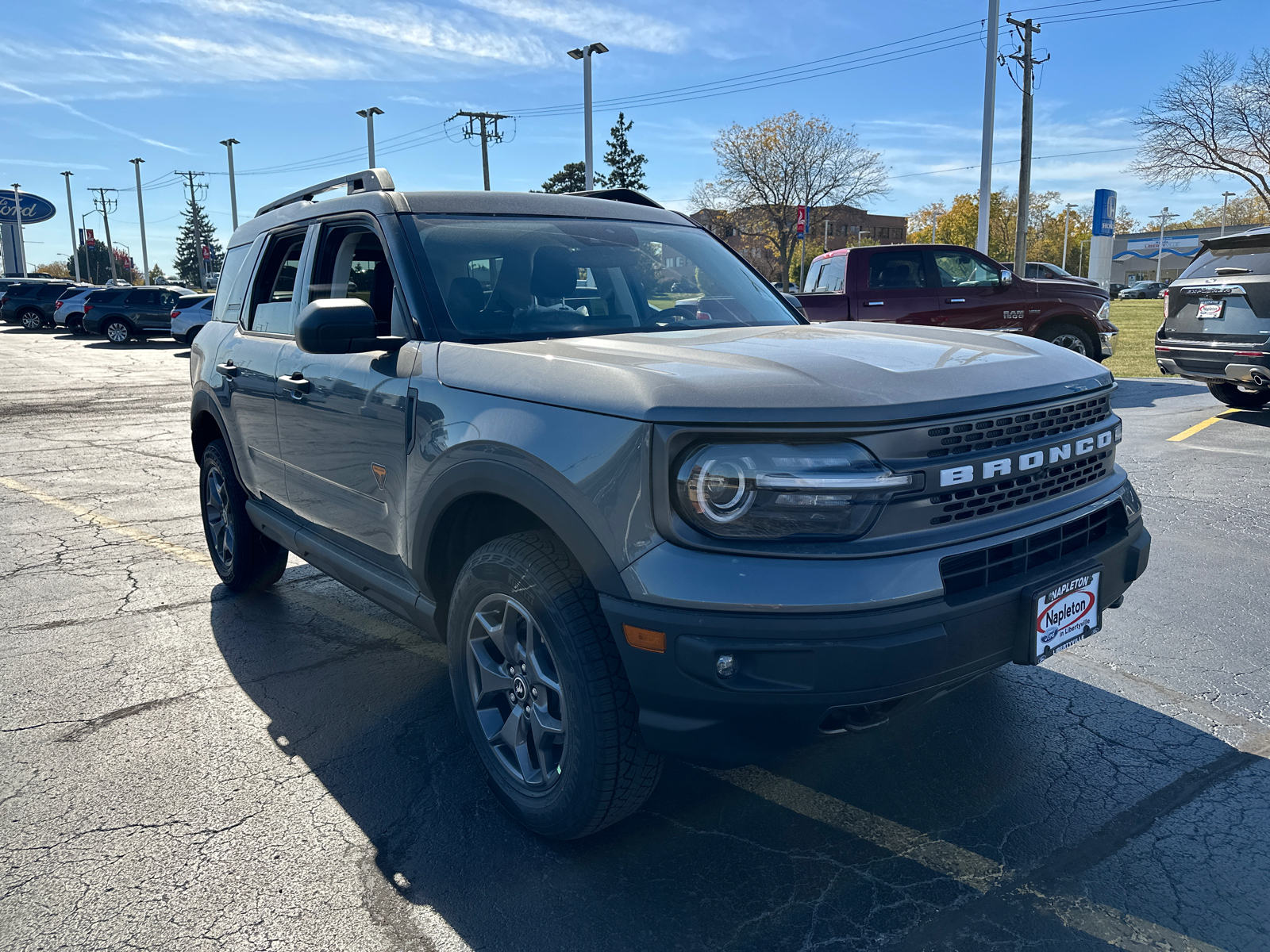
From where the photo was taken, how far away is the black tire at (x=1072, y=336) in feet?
42.3

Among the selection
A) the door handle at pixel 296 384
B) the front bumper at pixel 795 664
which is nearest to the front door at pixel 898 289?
the door handle at pixel 296 384

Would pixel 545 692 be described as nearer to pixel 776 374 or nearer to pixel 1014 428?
pixel 776 374

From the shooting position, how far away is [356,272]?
3.76 meters

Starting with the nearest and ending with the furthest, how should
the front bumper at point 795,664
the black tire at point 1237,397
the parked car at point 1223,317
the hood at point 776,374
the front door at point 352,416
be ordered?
the front bumper at point 795,664
the hood at point 776,374
the front door at point 352,416
the parked car at point 1223,317
the black tire at point 1237,397

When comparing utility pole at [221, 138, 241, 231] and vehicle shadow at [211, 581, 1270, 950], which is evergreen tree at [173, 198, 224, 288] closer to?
utility pole at [221, 138, 241, 231]

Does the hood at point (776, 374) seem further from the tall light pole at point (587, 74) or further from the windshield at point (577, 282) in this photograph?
the tall light pole at point (587, 74)

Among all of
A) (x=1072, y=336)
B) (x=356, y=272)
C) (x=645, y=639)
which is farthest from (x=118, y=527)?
(x=1072, y=336)

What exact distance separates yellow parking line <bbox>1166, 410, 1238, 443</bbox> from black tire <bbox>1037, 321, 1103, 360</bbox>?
8.96 feet

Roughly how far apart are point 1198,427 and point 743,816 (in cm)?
854

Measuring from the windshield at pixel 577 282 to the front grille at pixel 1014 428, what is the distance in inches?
49.7

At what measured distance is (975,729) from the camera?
333 centimetres

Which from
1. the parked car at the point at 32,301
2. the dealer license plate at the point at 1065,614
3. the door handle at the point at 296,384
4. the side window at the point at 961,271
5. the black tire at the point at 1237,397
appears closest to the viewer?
the dealer license plate at the point at 1065,614

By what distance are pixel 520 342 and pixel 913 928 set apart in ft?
6.53

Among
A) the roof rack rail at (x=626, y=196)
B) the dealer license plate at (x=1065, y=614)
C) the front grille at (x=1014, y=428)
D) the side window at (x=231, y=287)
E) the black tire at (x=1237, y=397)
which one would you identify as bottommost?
the black tire at (x=1237, y=397)
